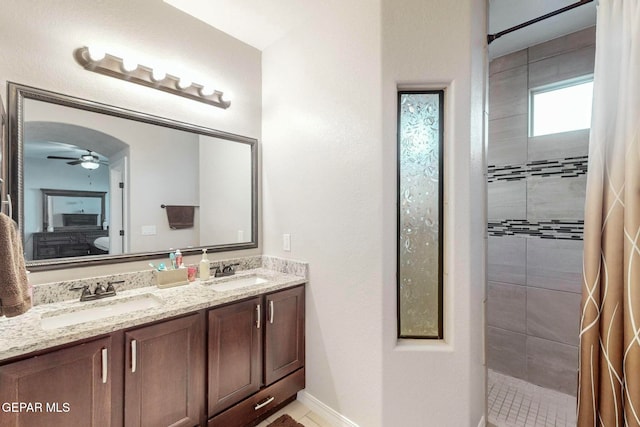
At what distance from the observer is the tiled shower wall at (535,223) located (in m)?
2.18

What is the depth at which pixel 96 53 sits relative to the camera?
1637 mm

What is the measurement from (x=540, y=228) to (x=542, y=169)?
49cm

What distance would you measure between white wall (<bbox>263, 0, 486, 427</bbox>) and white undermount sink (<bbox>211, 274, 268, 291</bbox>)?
0.46m

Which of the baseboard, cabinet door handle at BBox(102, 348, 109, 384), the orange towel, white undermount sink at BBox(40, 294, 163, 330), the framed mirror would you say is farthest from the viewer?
the baseboard

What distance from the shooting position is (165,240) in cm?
199

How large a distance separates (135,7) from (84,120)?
834mm

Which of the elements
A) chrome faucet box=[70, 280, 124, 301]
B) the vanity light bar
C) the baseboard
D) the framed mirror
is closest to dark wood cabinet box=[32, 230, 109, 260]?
the framed mirror

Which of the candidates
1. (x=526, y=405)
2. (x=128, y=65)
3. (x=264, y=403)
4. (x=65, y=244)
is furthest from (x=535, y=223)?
(x=65, y=244)

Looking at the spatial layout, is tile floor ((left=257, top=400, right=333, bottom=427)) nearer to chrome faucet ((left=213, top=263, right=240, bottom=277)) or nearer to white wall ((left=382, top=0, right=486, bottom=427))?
white wall ((left=382, top=0, right=486, bottom=427))

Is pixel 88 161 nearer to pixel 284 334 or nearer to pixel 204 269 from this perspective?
pixel 204 269

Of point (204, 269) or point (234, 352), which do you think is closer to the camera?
point (234, 352)

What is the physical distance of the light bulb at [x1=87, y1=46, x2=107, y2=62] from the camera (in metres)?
1.62

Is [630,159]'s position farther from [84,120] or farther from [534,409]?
[84,120]

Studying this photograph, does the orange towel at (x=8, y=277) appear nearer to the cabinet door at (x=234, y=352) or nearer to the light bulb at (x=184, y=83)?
A: the cabinet door at (x=234, y=352)
